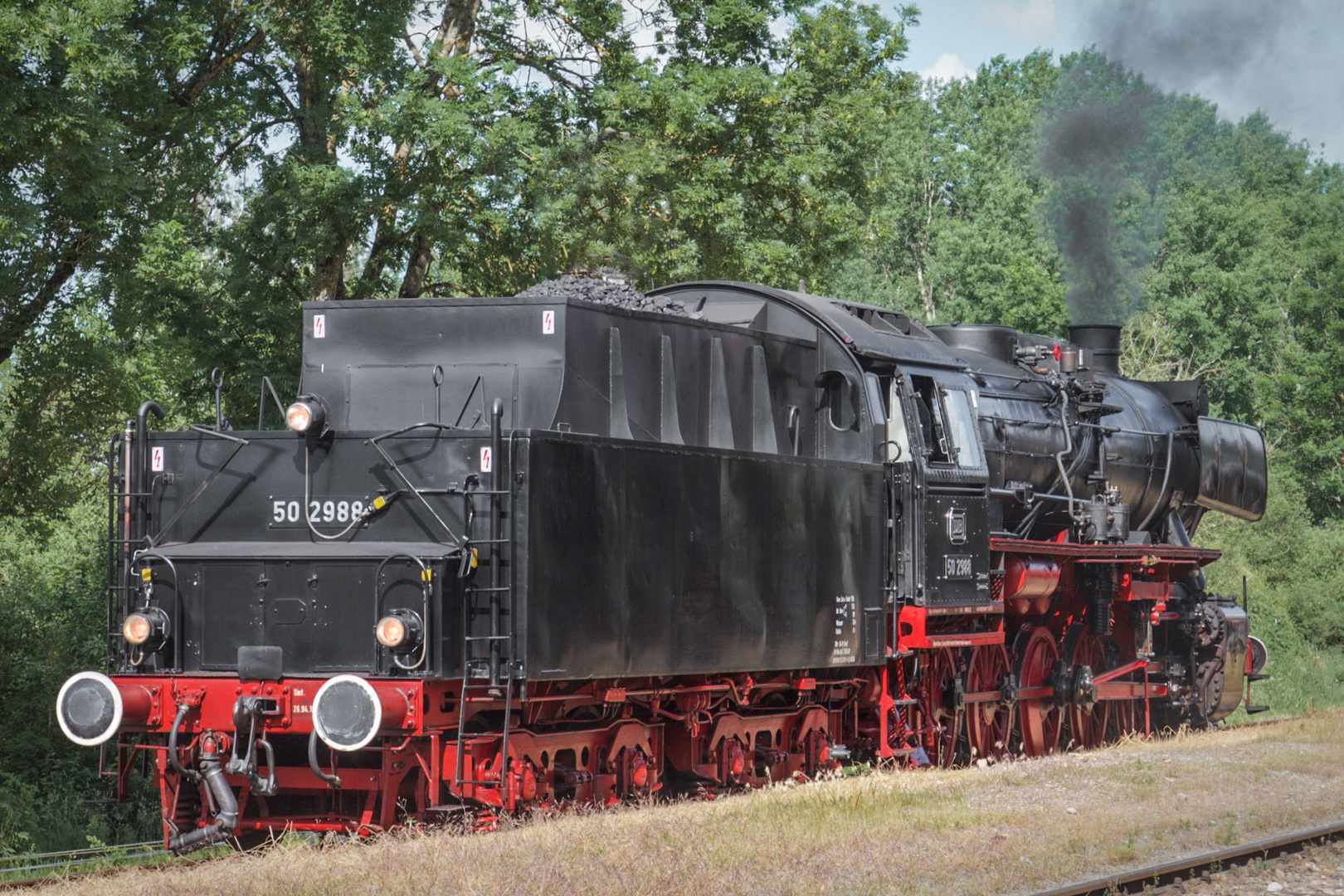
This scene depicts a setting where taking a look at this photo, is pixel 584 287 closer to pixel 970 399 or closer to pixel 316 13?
pixel 970 399

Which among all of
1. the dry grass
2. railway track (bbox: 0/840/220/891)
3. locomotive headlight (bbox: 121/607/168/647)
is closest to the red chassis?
locomotive headlight (bbox: 121/607/168/647)

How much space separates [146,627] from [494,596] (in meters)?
2.12

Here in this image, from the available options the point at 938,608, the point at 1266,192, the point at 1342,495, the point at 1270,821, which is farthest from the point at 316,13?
the point at 1266,192

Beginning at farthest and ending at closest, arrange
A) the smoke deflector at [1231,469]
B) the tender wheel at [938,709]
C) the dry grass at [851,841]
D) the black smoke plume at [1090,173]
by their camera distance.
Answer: the black smoke plume at [1090,173]
the smoke deflector at [1231,469]
the tender wheel at [938,709]
the dry grass at [851,841]

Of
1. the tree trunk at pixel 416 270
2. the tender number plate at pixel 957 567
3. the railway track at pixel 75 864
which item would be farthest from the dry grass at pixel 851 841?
the tree trunk at pixel 416 270

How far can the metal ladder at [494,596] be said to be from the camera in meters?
8.72

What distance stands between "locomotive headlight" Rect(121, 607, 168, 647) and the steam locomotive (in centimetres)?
4

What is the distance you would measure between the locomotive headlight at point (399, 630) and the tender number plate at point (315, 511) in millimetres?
792

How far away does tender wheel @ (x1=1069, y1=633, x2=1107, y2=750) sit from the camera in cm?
1616

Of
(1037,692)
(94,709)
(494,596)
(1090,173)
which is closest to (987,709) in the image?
(1037,692)

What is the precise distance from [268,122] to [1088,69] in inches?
532

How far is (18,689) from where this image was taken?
15.9 metres

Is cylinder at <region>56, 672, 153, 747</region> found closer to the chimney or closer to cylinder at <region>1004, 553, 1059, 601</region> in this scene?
cylinder at <region>1004, 553, 1059, 601</region>

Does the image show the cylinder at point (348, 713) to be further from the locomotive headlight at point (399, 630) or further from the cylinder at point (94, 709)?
the cylinder at point (94, 709)
